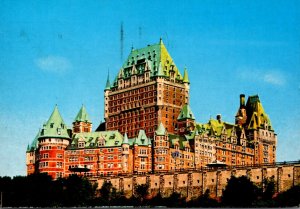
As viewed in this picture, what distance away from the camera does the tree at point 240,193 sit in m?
153

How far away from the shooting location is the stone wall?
159m

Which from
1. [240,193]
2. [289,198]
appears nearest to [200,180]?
[240,193]

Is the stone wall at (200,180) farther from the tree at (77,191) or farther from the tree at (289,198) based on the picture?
the tree at (77,191)

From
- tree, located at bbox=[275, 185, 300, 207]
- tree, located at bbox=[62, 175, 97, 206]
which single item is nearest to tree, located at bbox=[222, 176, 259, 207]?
tree, located at bbox=[275, 185, 300, 207]

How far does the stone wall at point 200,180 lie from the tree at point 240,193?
6.01 m

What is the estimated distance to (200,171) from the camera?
6954 inches

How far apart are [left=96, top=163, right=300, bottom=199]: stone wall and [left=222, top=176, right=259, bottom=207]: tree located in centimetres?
601

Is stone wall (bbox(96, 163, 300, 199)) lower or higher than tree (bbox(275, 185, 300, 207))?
higher

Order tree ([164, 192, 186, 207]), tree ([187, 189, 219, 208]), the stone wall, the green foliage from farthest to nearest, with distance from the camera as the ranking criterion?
1. tree ([164, 192, 186, 207])
2. tree ([187, 189, 219, 208])
3. the stone wall
4. the green foliage

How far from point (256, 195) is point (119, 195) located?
1730 inches

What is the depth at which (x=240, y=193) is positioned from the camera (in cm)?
15425

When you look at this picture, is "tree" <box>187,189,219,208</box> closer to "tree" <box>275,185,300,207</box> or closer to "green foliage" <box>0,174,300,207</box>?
"green foliage" <box>0,174,300,207</box>

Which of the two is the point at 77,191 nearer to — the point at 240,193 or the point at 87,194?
the point at 87,194

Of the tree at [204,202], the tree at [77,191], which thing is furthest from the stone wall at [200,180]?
the tree at [77,191]
